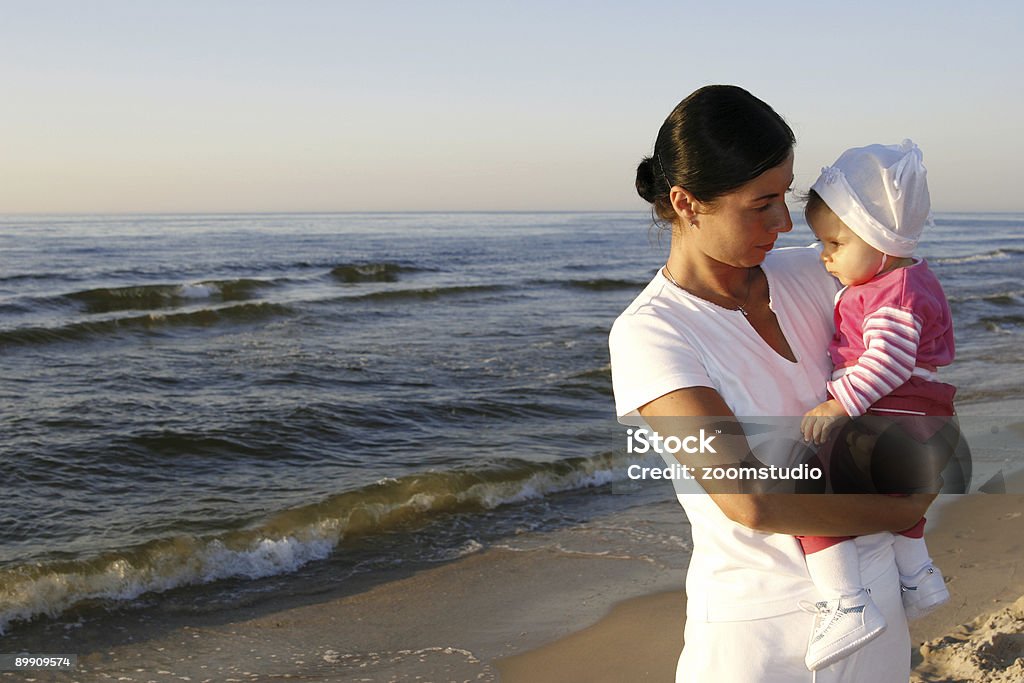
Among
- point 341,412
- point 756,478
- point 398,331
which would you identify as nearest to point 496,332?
point 398,331

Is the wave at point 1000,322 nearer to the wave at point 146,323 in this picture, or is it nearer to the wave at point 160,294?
the wave at point 146,323

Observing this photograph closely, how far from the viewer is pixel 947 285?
2005cm

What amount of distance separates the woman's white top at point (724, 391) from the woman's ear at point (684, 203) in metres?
0.13

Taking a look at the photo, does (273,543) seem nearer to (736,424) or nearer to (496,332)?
(736,424)

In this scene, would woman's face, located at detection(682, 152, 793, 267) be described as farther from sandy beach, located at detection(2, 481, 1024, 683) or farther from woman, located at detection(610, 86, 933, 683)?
sandy beach, located at detection(2, 481, 1024, 683)

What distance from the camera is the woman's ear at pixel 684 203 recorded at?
2004 mm

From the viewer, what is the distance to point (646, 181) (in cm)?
220

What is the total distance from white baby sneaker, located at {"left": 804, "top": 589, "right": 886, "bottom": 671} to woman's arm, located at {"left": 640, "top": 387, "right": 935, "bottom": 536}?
14 centimetres

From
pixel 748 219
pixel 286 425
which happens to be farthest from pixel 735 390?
pixel 286 425

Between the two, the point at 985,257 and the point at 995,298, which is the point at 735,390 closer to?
the point at 995,298

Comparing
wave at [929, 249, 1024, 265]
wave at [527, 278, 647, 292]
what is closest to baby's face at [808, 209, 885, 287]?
wave at [527, 278, 647, 292]

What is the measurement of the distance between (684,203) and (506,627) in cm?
342

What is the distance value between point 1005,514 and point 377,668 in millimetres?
4015

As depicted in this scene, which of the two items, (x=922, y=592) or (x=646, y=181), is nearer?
(x=922, y=592)
